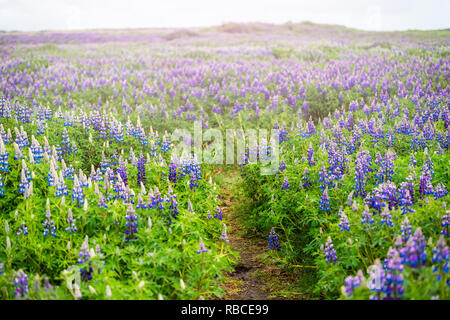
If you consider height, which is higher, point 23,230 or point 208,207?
point 23,230

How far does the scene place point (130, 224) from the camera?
4484 millimetres

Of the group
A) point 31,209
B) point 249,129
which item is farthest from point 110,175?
point 249,129

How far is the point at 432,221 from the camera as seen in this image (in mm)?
4004

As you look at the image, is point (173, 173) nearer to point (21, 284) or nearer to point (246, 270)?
point (246, 270)

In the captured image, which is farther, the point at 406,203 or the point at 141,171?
the point at 141,171

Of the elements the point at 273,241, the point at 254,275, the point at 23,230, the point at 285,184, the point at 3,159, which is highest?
the point at 3,159

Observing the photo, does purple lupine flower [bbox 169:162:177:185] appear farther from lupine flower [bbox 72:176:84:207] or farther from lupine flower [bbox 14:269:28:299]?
lupine flower [bbox 14:269:28:299]

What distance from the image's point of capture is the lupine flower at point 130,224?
14.5ft

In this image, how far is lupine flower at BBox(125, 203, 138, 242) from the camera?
4.43 metres

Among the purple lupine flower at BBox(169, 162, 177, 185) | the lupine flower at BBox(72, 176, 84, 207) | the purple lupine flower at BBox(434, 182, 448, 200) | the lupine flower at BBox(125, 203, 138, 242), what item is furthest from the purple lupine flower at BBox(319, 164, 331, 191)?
the lupine flower at BBox(72, 176, 84, 207)

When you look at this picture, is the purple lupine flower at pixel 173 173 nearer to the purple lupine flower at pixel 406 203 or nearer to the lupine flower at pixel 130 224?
the lupine flower at pixel 130 224

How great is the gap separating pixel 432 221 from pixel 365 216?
0.64 m

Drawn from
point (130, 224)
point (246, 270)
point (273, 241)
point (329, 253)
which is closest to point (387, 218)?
point (329, 253)

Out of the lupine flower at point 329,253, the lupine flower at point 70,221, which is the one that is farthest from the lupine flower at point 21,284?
the lupine flower at point 329,253
